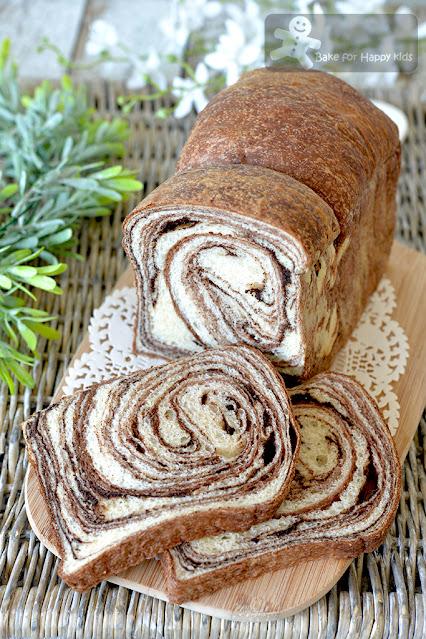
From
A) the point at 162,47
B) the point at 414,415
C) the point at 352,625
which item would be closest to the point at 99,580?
the point at 352,625

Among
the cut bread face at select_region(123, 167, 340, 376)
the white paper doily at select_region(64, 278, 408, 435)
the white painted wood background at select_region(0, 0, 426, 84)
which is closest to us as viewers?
the cut bread face at select_region(123, 167, 340, 376)

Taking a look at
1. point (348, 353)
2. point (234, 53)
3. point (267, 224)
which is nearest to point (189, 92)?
point (234, 53)

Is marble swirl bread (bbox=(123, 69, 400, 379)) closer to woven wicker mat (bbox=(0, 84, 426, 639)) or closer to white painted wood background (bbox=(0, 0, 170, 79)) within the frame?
woven wicker mat (bbox=(0, 84, 426, 639))

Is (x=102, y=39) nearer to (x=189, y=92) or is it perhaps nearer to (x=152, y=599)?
(x=189, y=92)

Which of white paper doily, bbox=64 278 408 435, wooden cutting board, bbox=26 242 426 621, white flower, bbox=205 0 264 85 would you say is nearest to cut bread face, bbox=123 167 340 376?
white paper doily, bbox=64 278 408 435

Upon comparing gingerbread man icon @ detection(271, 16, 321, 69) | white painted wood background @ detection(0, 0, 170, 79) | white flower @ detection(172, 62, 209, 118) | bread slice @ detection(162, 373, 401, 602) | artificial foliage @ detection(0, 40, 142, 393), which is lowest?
bread slice @ detection(162, 373, 401, 602)

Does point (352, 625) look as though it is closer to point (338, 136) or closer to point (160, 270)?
point (160, 270)

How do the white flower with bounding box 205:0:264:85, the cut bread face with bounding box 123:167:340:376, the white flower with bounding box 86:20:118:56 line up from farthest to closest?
the white flower with bounding box 86:20:118:56 < the white flower with bounding box 205:0:264:85 < the cut bread face with bounding box 123:167:340:376

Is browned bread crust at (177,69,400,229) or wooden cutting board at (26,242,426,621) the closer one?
wooden cutting board at (26,242,426,621)
